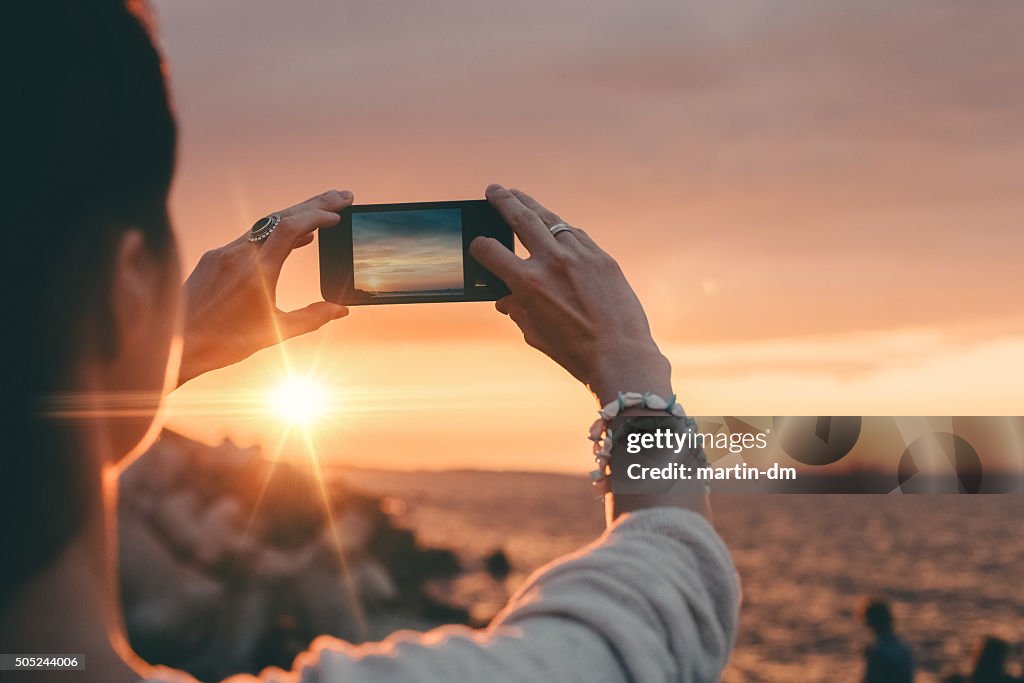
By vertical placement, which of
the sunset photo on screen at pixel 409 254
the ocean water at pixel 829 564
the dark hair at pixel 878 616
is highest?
the sunset photo on screen at pixel 409 254

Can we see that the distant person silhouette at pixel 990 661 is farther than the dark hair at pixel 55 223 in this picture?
Yes

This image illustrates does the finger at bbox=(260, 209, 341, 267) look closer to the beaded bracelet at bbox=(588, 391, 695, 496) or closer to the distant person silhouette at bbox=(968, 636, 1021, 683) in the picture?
the beaded bracelet at bbox=(588, 391, 695, 496)

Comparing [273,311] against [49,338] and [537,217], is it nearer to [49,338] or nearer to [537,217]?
[537,217]

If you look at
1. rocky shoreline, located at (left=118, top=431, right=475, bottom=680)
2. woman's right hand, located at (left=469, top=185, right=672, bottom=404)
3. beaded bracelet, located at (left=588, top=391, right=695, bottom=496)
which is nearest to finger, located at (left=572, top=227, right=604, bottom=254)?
woman's right hand, located at (left=469, top=185, right=672, bottom=404)

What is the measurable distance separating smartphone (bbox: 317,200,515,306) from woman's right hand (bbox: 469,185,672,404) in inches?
21.8

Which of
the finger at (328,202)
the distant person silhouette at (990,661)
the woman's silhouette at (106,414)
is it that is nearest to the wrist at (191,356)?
the finger at (328,202)

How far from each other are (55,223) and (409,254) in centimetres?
166

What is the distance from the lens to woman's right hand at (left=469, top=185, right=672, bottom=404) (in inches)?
68.3

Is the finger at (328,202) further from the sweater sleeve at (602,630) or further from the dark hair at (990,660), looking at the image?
the dark hair at (990,660)

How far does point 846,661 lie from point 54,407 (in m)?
59.9

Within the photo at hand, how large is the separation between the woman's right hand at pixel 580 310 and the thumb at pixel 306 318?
0.70 m

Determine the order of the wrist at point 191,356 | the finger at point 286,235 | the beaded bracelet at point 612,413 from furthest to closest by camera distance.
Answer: the finger at point 286,235 → the wrist at point 191,356 → the beaded bracelet at point 612,413

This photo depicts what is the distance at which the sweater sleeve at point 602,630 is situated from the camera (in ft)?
4.16

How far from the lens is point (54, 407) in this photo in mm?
1227
